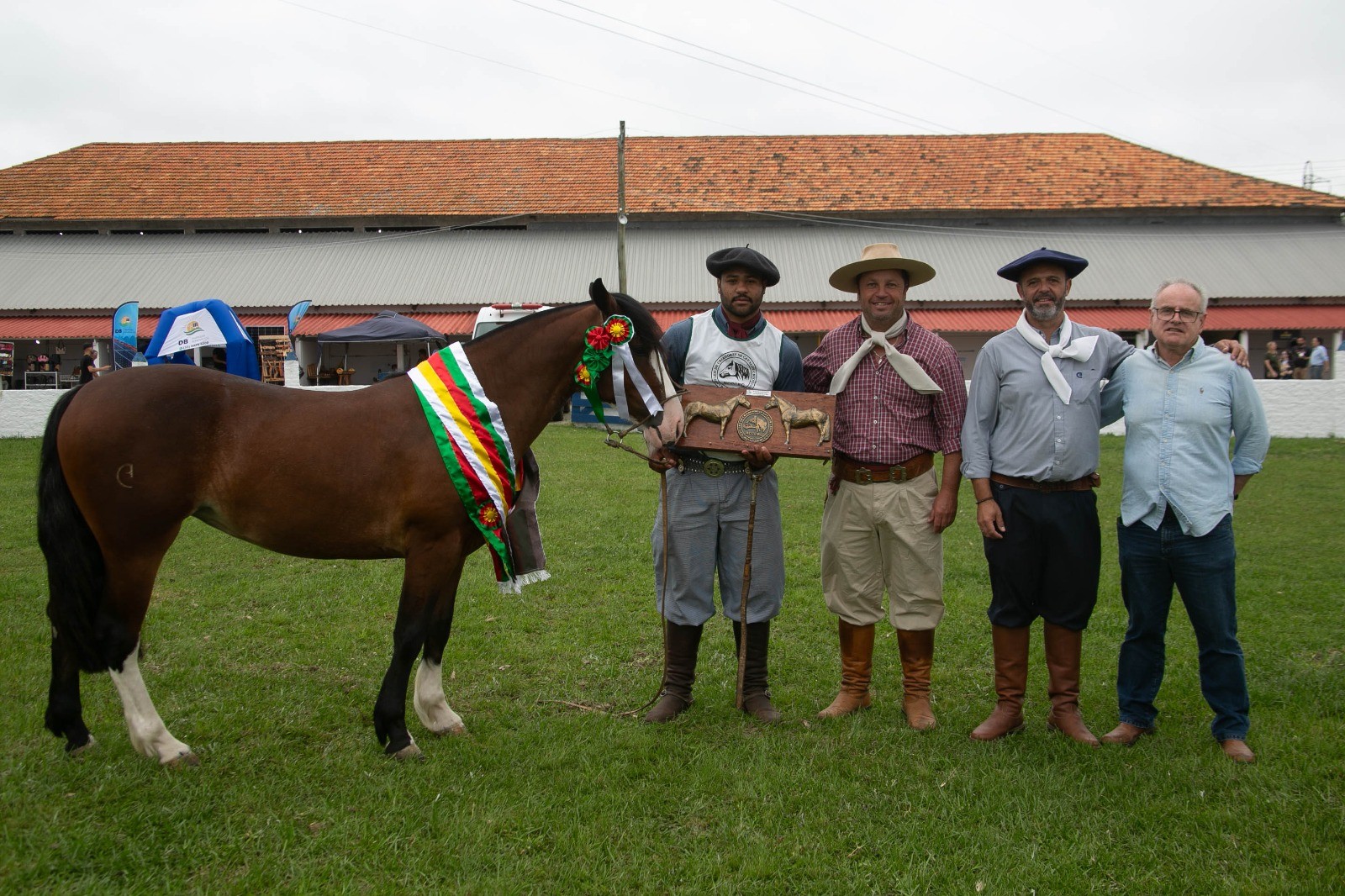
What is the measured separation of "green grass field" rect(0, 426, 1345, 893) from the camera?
127 inches

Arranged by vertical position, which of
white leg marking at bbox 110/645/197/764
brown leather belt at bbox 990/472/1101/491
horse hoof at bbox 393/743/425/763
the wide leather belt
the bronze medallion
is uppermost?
the bronze medallion

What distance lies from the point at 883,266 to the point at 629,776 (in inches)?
109

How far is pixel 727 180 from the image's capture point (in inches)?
1123

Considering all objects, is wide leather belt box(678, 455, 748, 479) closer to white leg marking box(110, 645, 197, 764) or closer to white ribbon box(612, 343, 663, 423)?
white ribbon box(612, 343, 663, 423)

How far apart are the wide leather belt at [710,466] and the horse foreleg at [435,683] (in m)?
1.27

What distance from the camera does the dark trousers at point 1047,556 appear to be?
4.30 metres

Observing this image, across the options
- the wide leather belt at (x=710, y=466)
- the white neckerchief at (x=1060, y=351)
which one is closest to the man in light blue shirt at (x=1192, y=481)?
the white neckerchief at (x=1060, y=351)

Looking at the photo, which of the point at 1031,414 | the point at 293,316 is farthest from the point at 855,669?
the point at 293,316

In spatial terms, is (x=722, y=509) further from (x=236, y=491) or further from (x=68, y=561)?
(x=68, y=561)

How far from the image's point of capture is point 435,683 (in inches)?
175

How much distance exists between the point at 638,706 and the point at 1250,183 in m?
31.1

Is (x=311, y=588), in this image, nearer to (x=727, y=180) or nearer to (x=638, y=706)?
(x=638, y=706)

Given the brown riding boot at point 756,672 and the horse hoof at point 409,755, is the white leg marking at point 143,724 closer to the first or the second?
the horse hoof at point 409,755

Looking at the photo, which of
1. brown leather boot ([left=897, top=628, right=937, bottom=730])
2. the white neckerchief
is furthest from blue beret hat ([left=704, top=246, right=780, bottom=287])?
brown leather boot ([left=897, top=628, right=937, bottom=730])
